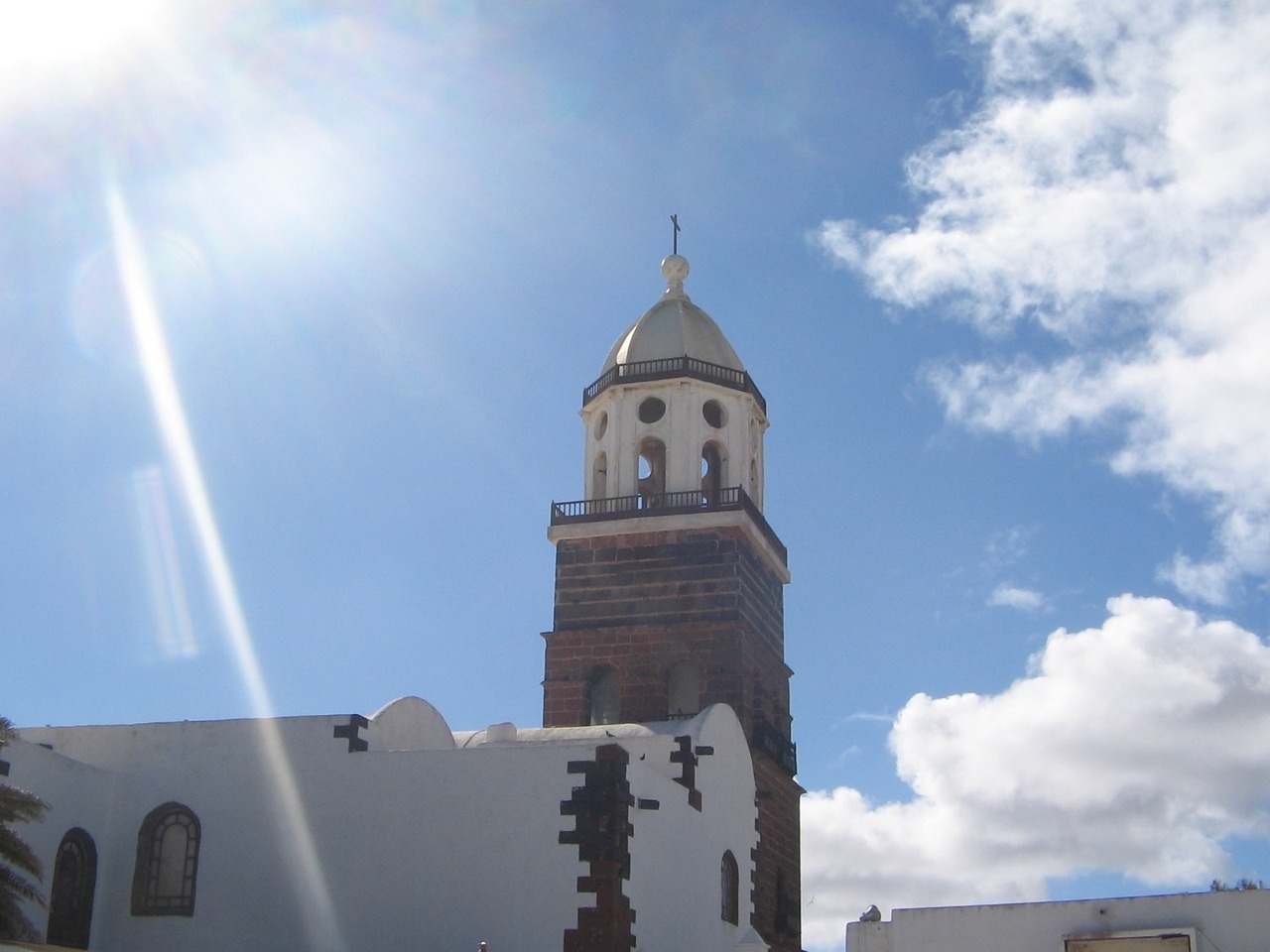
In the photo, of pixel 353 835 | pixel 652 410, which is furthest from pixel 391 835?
pixel 652 410

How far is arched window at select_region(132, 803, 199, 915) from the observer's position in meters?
22.9

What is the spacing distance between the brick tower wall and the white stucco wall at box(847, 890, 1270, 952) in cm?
413

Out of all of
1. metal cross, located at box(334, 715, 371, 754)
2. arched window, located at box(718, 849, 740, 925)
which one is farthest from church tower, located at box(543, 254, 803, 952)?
metal cross, located at box(334, 715, 371, 754)

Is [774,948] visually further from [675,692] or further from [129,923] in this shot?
[129,923]

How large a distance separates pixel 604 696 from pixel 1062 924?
10.5 meters

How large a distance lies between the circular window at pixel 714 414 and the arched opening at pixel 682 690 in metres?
5.34

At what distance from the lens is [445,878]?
71.9 feet

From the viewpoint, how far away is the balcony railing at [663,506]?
1278 inches

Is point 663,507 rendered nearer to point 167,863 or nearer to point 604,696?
point 604,696

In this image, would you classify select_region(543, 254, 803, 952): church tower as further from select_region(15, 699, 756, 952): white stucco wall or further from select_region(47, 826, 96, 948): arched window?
select_region(47, 826, 96, 948): arched window

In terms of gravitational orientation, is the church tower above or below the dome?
below

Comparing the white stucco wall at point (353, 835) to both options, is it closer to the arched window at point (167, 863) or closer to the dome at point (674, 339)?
the arched window at point (167, 863)

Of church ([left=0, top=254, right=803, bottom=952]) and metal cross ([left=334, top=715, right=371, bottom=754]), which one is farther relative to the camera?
metal cross ([left=334, top=715, right=371, bottom=754])

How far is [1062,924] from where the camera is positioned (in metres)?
25.8
